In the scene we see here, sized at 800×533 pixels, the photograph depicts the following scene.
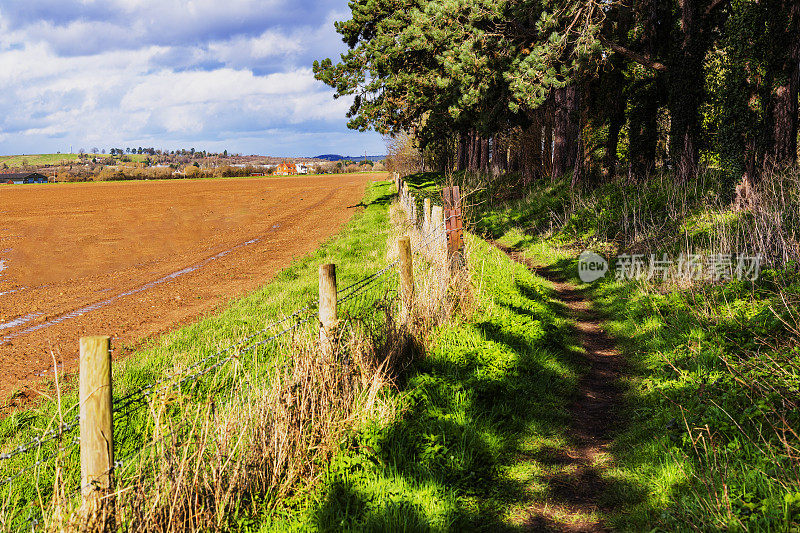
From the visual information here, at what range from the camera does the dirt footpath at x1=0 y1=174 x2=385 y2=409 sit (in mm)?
8594

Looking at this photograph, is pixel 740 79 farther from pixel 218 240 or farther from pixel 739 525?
pixel 218 240

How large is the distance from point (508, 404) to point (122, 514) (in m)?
3.53

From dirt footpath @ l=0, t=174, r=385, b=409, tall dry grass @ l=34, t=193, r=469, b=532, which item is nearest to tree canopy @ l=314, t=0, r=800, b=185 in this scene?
dirt footpath @ l=0, t=174, r=385, b=409

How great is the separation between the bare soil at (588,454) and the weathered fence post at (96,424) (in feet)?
8.77

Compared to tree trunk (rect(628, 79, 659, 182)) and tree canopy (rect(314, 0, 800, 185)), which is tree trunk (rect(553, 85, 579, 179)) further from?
tree trunk (rect(628, 79, 659, 182))

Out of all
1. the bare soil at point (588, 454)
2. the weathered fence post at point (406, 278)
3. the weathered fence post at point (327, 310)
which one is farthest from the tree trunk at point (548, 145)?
the weathered fence post at point (327, 310)

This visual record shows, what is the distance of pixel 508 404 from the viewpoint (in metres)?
5.25

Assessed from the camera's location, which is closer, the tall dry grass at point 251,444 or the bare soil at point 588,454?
the tall dry grass at point 251,444

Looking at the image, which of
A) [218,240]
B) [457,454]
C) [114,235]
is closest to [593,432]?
[457,454]

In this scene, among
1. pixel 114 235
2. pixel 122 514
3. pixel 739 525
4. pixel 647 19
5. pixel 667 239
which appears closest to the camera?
pixel 122 514

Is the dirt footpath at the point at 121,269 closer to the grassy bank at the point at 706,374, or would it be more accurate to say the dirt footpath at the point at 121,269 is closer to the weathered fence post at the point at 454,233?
the grassy bank at the point at 706,374

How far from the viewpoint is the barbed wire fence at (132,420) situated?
2930mm

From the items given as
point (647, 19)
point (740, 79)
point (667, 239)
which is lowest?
point (667, 239)

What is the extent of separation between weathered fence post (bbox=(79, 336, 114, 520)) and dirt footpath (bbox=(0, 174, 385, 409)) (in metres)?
0.26
